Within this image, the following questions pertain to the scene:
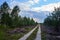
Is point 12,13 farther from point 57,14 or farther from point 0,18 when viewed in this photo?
point 57,14

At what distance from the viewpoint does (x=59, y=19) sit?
133ft

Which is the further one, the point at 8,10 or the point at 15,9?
the point at 15,9

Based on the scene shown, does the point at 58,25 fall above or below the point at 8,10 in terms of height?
below

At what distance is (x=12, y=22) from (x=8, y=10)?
1159 centimetres

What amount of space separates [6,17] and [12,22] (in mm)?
3938

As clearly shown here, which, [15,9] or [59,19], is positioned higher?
[15,9]

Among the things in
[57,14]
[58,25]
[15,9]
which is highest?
[15,9]

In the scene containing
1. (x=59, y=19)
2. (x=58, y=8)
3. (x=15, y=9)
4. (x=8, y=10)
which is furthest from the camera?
(x=15, y=9)

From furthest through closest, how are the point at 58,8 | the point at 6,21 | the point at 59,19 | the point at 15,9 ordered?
1. the point at 15,9
2. the point at 6,21
3. the point at 58,8
4. the point at 59,19

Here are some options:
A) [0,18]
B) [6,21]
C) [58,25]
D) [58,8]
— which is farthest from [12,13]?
[58,25]

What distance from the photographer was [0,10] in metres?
Result: 83.8

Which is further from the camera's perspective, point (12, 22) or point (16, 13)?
point (16, 13)

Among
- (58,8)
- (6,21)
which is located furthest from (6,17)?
(58,8)

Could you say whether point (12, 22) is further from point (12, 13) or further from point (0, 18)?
point (12, 13)
